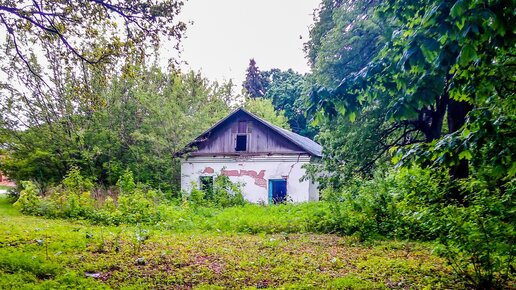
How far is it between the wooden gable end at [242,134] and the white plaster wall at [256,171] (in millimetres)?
359

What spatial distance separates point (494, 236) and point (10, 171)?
17675 millimetres

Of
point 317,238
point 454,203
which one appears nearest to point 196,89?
point 317,238

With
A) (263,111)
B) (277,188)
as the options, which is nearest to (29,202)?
(277,188)

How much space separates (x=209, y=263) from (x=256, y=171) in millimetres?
12064

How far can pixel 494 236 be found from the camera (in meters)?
3.18

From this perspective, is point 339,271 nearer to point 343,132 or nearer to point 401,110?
point 401,110

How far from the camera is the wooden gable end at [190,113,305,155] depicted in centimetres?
1683

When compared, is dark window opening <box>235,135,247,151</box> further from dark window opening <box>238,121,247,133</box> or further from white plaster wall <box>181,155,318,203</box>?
white plaster wall <box>181,155,318,203</box>

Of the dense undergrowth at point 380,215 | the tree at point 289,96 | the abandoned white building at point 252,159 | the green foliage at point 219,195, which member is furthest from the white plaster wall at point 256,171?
the tree at point 289,96

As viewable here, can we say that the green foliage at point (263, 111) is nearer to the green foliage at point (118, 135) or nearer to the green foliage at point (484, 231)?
the green foliage at point (118, 135)

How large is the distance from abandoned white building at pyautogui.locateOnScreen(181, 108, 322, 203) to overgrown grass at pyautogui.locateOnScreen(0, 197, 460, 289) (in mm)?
9519

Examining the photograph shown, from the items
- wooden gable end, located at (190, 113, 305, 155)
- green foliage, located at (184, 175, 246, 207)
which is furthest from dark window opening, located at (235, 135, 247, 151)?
green foliage, located at (184, 175, 246, 207)

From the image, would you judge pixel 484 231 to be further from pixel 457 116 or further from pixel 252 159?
pixel 252 159

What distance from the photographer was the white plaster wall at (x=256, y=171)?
16.2 meters
